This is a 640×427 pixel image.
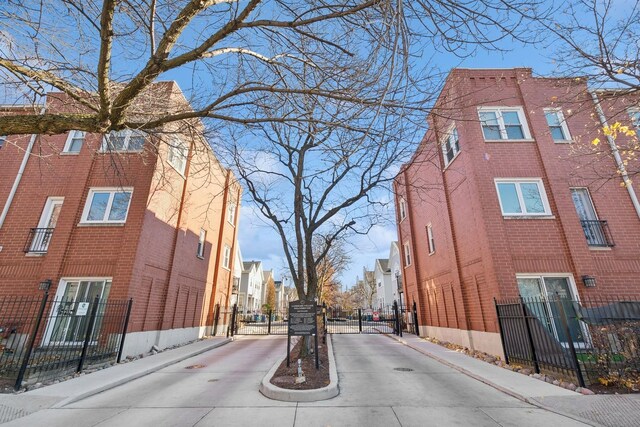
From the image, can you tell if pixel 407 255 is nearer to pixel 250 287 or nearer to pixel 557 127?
pixel 557 127

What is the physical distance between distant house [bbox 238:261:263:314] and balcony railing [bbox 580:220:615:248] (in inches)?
→ 1509

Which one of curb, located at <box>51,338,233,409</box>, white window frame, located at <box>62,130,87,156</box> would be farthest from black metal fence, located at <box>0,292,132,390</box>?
white window frame, located at <box>62,130,87,156</box>

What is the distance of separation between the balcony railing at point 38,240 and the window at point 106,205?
1.55 m

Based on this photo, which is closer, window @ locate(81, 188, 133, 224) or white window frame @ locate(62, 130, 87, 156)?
window @ locate(81, 188, 133, 224)

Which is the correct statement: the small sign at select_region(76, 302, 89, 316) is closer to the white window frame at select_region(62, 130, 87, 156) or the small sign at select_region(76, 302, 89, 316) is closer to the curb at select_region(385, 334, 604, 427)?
the white window frame at select_region(62, 130, 87, 156)

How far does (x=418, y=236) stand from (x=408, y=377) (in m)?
11.1

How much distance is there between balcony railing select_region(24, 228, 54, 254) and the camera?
1107 centimetres

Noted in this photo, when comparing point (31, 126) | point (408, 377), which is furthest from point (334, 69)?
point (408, 377)

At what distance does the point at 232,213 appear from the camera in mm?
20453

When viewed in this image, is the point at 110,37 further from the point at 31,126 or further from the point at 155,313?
the point at 155,313

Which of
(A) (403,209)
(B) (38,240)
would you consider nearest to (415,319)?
(A) (403,209)

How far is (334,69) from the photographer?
4.88m

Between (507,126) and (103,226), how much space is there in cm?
1560

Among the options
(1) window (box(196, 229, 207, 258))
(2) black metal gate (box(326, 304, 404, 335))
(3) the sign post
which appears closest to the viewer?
(3) the sign post
